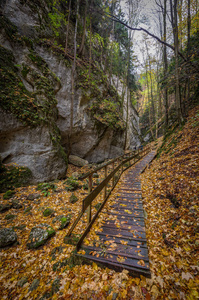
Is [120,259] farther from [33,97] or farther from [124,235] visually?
[33,97]

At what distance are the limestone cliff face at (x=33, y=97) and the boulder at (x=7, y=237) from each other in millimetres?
2952

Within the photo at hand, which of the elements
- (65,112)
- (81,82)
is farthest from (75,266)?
(81,82)

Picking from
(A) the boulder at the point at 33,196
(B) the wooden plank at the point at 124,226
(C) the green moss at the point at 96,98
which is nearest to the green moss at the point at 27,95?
(A) the boulder at the point at 33,196

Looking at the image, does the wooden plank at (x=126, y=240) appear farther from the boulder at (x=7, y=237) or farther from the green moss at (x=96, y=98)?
the green moss at (x=96, y=98)

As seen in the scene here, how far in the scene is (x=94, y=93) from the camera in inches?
496

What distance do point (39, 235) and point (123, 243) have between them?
8.80 ft

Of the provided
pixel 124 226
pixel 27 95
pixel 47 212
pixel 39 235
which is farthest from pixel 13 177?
pixel 124 226

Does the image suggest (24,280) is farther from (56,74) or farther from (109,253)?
(56,74)

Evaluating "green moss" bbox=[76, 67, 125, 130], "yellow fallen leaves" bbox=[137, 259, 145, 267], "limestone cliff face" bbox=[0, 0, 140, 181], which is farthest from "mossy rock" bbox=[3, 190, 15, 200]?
"green moss" bbox=[76, 67, 125, 130]

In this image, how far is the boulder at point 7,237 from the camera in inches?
132

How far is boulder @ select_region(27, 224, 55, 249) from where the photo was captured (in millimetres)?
3470

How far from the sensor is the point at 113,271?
249cm

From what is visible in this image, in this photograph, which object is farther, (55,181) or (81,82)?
(81,82)

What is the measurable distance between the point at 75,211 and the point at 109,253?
2.73 metres
